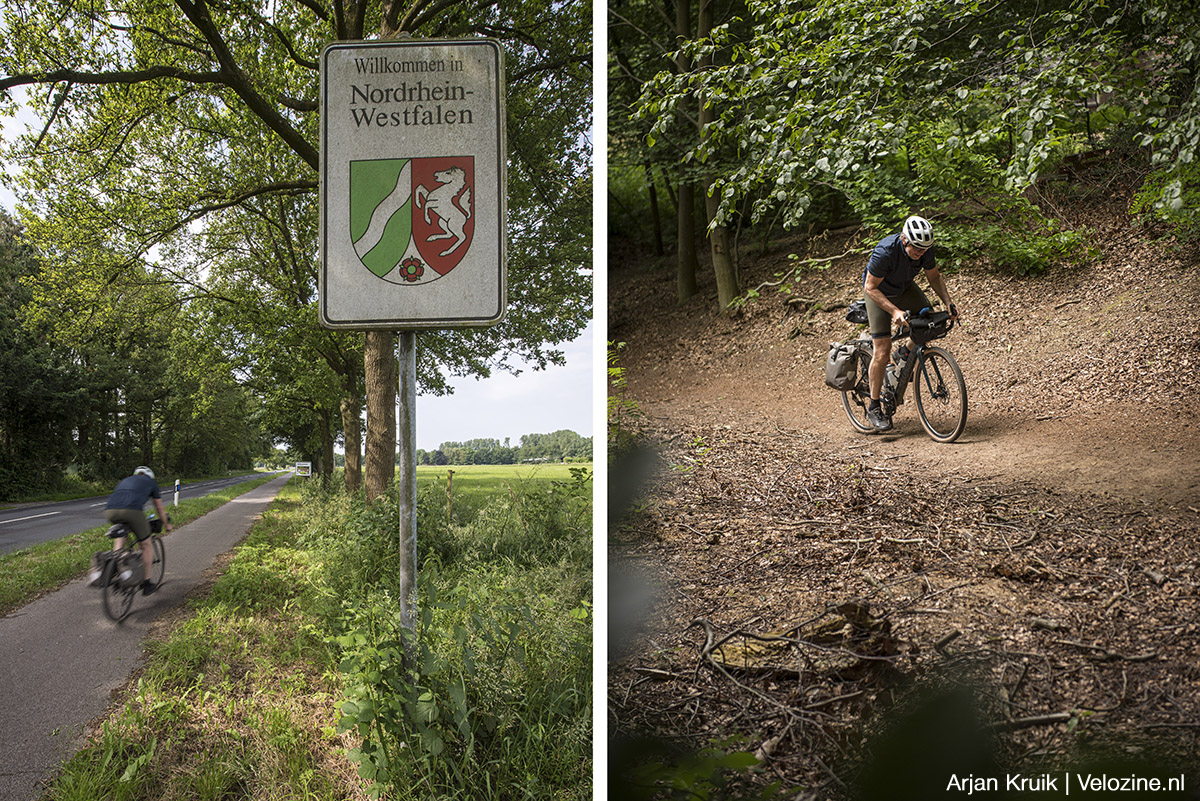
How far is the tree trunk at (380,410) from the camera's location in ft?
15.3

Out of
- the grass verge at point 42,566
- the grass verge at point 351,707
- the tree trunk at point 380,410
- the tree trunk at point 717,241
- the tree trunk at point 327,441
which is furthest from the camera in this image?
the tree trunk at point 327,441

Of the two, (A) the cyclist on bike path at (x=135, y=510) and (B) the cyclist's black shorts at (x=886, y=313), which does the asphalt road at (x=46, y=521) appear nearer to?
(A) the cyclist on bike path at (x=135, y=510)

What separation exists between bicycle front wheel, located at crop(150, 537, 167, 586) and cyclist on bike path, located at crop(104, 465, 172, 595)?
0.5 inches

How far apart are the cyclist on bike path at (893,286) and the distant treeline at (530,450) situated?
2380 millimetres

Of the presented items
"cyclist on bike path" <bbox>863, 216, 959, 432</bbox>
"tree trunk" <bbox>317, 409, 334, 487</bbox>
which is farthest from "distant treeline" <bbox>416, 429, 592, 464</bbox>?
"tree trunk" <bbox>317, 409, 334, 487</bbox>

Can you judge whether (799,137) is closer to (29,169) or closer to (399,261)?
(399,261)

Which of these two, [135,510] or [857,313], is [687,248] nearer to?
[857,313]

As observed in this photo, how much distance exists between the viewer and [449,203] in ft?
5.22

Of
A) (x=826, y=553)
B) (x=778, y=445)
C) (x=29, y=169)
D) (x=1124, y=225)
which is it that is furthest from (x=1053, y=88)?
(x=29, y=169)

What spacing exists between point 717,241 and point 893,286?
1.75ft

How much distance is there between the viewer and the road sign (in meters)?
1.54

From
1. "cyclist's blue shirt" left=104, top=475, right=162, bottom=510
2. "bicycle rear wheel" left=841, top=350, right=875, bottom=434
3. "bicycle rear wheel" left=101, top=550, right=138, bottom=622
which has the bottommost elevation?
"bicycle rear wheel" left=101, top=550, right=138, bottom=622

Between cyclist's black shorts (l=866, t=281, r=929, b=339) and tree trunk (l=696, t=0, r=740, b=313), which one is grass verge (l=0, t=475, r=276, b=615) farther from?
cyclist's black shorts (l=866, t=281, r=929, b=339)

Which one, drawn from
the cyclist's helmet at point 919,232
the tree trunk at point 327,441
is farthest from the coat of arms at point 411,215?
the tree trunk at point 327,441
